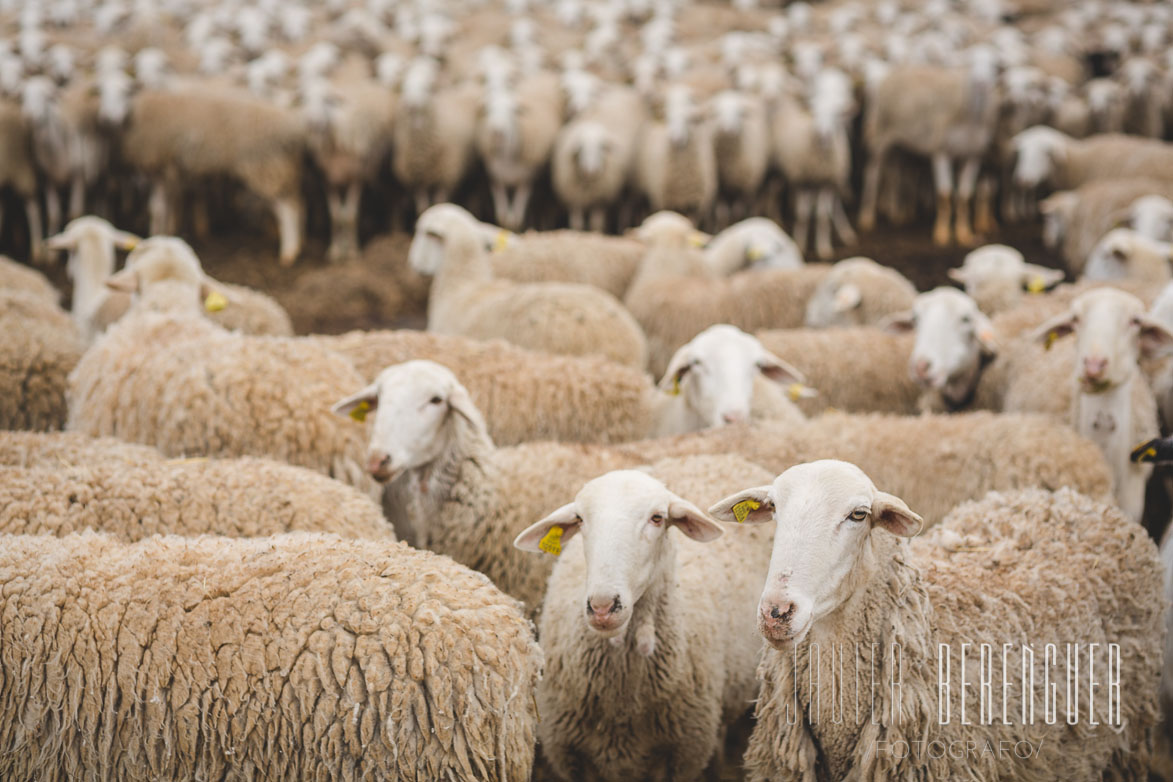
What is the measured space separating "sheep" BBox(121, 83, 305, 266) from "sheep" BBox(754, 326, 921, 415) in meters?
6.24

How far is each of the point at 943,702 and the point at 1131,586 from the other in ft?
2.89

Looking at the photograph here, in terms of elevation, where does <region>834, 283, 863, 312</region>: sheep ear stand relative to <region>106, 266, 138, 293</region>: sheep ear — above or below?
below

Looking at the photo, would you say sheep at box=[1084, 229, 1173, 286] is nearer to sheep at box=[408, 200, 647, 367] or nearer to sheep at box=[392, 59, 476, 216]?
sheep at box=[408, 200, 647, 367]

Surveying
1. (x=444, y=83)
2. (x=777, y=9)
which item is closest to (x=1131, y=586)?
(x=444, y=83)

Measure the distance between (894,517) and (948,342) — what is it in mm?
2976

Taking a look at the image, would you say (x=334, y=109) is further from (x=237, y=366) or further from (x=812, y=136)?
(x=237, y=366)

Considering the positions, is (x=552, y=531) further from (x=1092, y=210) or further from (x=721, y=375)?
(x=1092, y=210)

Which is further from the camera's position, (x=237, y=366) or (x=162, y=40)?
(x=162, y=40)

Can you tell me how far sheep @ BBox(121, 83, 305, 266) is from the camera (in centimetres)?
1037

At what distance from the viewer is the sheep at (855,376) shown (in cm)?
572

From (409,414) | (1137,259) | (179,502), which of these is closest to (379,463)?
(409,414)

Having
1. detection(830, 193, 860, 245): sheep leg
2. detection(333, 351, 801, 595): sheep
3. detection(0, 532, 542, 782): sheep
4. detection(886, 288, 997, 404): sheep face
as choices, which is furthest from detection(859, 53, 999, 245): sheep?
detection(0, 532, 542, 782): sheep

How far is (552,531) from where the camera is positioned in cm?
313

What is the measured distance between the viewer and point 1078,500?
352cm
